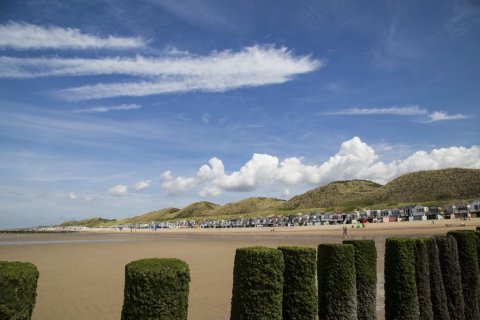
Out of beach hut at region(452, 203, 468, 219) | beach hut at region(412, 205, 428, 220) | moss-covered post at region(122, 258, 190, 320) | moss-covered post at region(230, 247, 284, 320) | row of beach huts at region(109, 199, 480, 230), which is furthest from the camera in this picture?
beach hut at region(412, 205, 428, 220)

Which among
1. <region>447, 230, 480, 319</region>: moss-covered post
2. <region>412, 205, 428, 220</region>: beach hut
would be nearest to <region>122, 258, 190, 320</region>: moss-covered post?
<region>447, 230, 480, 319</region>: moss-covered post

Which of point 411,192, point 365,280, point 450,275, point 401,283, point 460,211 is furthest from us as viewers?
point 411,192

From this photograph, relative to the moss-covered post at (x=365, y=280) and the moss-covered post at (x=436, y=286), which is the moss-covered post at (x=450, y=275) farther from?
the moss-covered post at (x=365, y=280)

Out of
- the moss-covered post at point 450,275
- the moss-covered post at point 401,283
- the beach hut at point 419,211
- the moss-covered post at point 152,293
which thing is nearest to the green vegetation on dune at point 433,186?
the beach hut at point 419,211

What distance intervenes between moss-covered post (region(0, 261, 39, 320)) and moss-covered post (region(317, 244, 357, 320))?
186 inches

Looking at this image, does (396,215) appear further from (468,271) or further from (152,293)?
(152,293)

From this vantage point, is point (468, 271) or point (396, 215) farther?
point (396, 215)

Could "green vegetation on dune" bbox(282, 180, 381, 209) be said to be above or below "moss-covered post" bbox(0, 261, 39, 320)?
above

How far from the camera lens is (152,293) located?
13.5ft

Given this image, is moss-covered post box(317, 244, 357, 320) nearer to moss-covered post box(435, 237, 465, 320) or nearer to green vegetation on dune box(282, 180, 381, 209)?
moss-covered post box(435, 237, 465, 320)

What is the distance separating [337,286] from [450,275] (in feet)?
13.8

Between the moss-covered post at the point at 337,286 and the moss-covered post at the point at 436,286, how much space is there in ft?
9.76

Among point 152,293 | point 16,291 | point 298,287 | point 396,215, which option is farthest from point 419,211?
point 16,291

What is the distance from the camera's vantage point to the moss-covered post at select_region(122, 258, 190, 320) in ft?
13.4
